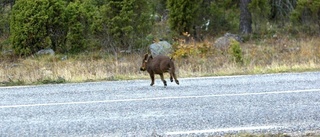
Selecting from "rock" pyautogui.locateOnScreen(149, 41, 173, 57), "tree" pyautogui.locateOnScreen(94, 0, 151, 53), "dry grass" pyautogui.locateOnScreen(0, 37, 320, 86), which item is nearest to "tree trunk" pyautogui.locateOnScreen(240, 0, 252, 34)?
"dry grass" pyautogui.locateOnScreen(0, 37, 320, 86)

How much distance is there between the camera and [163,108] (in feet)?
26.1

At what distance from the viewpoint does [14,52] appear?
81.3ft

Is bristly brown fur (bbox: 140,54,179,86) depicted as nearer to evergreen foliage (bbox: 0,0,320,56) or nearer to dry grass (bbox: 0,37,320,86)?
dry grass (bbox: 0,37,320,86)

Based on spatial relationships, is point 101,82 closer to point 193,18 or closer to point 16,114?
point 16,114

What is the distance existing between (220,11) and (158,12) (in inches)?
252

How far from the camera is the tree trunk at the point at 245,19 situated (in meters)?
26.3

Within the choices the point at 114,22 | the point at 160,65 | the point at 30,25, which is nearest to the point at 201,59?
the point at 114,22

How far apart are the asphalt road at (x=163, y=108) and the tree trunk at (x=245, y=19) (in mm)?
15584

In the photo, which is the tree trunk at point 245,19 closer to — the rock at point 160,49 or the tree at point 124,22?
the tree at point 124,22

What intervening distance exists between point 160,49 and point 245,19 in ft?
21.3

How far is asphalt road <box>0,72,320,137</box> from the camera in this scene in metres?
6.75

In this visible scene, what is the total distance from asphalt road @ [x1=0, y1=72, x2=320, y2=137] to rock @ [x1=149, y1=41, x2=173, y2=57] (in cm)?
1032

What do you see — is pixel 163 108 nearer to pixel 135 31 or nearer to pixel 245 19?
pixel 135 31

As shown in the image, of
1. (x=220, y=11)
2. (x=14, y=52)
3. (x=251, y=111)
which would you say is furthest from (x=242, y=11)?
(x=251, y=111)
